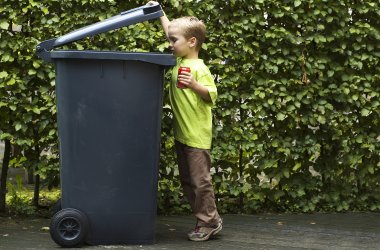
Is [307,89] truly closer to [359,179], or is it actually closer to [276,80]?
[276,80]

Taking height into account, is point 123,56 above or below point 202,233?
above

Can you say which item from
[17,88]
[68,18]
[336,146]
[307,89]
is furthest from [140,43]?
[336,146]

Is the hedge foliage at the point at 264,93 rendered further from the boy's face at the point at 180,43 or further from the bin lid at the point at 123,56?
the bin lid at the point at 123,56

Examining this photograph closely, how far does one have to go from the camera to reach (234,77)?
7.44 metres

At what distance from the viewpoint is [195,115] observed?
6.30 m

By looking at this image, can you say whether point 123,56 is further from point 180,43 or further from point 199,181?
point 199,181

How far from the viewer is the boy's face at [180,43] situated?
631 cm

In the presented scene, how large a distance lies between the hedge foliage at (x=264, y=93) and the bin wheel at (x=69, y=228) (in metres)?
1.29

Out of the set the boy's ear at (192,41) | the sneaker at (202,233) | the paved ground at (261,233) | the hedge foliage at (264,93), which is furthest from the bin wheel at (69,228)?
the boy's ear at (192,41)

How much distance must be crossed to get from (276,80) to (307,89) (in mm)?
285

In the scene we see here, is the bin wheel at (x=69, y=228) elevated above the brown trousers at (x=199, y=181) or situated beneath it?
situated beneath

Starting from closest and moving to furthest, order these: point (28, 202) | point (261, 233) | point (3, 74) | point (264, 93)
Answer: point (261, 233) → point (3, 74) → point (264, 93) → point (28, 202)

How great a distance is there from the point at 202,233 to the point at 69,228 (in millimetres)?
1034

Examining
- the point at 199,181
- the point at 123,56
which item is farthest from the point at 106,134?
the point at 199,181
